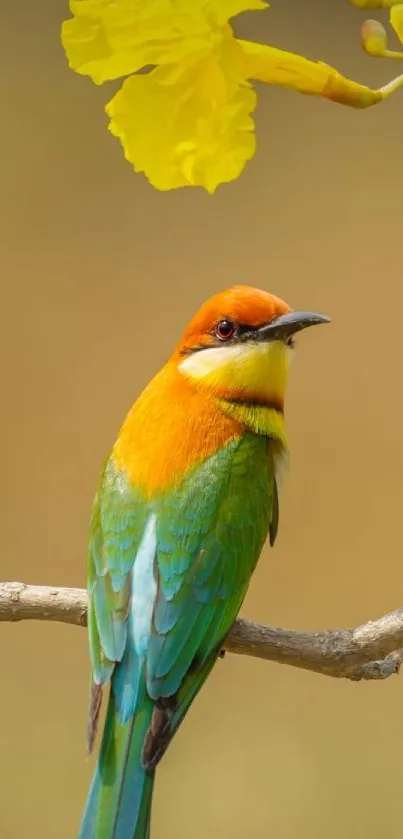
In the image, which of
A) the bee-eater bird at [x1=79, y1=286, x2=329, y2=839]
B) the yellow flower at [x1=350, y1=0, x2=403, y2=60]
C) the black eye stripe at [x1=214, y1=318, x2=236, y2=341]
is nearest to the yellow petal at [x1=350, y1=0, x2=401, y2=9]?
the yellow flower at [x1=350, y1=0, x2=403, y2=60]

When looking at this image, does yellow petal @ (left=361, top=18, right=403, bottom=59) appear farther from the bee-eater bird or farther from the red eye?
the red eye

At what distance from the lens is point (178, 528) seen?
2.69 feet

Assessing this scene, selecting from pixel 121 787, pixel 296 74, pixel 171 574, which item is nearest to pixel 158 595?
pixel 171 574

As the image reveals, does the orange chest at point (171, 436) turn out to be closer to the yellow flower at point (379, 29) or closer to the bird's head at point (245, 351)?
the bird's head at point (245, 351)

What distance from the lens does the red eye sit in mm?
802

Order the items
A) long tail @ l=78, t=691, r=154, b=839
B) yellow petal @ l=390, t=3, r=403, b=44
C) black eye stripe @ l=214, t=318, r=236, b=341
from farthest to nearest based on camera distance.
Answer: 1. black eye stripe @ l=214, t=318, r=236, b=341
2. long tail @ l=78, t=691, r=154, b=839
3. yellow petal @ l=390, t=3, r=403, b=44

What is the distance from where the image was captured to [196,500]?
0.84m

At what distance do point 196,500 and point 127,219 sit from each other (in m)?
0.91

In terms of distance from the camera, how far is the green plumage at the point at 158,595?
72 cm

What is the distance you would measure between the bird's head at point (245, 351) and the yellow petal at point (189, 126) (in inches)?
10.1

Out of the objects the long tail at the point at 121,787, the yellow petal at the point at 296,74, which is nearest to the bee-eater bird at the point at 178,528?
the long tail at the point at 121,787

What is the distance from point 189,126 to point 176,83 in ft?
0.05

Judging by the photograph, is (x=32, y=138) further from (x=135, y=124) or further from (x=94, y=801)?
(x=135, y=124)

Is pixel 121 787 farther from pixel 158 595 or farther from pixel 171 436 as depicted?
pixel 171 436
